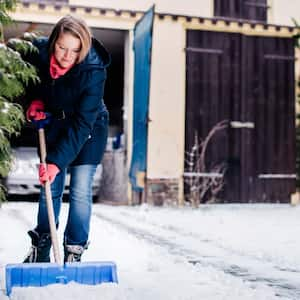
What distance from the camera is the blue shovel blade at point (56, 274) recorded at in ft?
7.38

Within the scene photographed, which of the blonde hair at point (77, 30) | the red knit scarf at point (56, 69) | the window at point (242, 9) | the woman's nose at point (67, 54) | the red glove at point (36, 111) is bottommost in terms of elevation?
the red glove at point (36, 111)

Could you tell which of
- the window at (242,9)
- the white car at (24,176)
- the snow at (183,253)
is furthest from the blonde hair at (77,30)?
the window at (242,9)

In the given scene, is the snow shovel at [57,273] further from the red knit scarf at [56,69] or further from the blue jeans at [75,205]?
the red knit scarf at [56,69]

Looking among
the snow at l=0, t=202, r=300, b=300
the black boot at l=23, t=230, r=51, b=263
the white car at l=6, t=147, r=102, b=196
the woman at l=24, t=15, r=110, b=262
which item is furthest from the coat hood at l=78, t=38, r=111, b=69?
the white car at l=6, t=147, r=102, b=196

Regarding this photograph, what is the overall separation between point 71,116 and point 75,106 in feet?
0.19

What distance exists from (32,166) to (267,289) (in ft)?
18.1

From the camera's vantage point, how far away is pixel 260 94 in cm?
849

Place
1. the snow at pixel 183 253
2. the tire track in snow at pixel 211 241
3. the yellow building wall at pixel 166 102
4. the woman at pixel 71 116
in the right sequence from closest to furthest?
1. the snow at pixel 183 253
2. the woman at pixel 71 116
3. the tire track in snow at pixel 211 241
4. the yellow building wall at pixel 166 102

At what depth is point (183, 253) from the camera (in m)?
3.77

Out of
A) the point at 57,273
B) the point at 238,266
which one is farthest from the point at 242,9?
the point at 57,273

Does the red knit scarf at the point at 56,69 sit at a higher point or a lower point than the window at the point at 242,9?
lower

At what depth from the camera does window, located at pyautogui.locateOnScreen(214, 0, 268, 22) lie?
8445mm

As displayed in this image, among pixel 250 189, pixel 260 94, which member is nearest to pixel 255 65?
pixel 260 94

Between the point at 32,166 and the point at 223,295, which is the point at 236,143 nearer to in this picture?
the point at 32,166
